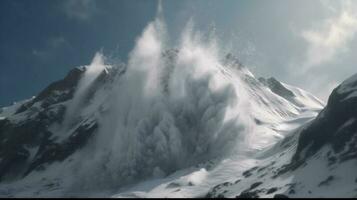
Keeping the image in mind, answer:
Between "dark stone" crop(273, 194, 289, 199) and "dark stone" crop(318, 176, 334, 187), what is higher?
"dark stone" crop(318, 176, 334, 187)

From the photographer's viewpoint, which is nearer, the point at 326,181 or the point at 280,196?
the point at 280,196

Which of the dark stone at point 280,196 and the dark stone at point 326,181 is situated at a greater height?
the dark stone at point 326,181

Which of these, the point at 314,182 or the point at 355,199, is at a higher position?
the point at 314,182

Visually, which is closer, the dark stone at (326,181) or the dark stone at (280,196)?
the dark stone at (280,196)

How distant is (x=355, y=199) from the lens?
518 ft

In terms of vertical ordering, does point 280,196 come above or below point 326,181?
below

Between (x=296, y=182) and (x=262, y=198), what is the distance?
658 inches

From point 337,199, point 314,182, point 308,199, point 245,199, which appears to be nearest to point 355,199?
point 337,199

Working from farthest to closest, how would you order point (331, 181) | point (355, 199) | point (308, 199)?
point (331, 181) < point (308, 199) < point (355, 199)

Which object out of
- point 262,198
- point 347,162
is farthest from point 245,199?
point 347,162

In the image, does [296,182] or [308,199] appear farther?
[296,182]

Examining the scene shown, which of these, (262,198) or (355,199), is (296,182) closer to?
(262,198)

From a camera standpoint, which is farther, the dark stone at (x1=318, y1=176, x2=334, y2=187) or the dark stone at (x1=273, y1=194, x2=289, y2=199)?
the dark stone at (x1=318, y1=176, x2=334, y2=187)

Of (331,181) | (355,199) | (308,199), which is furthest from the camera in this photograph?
(331,181)
